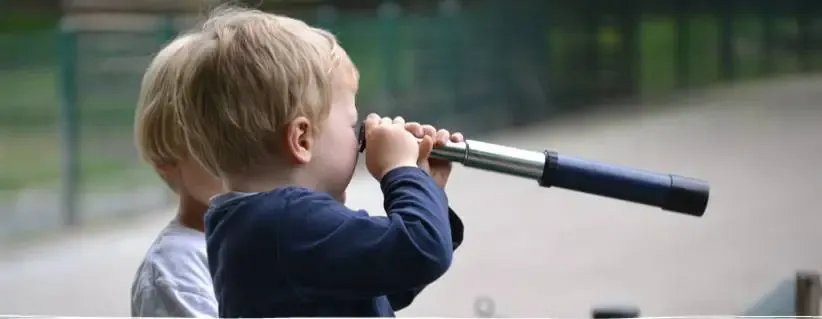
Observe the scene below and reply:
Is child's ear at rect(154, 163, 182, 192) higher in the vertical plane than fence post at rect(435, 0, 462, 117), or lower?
lower

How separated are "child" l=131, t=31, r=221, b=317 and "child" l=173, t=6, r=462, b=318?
0.31ft

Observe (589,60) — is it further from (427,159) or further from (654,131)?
(427,159)

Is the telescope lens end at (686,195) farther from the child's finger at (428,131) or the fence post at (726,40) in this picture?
the fence post at (726,40)

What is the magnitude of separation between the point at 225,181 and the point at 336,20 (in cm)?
60

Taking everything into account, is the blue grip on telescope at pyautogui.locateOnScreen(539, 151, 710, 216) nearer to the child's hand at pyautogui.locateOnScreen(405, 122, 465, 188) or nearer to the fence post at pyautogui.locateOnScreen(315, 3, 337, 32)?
the child's hand at pyautogui.locateOnScreen(405, 122, 465, 188)

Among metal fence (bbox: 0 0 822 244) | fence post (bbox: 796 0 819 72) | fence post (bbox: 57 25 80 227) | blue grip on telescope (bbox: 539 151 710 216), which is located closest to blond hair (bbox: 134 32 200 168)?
blue grip on telescope (bbox: 539 151 710 216)

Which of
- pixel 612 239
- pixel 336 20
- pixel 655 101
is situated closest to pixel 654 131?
pixel 655 101

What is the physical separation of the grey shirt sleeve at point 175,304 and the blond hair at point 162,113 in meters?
0.10

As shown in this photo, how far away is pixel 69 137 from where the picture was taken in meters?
1.43

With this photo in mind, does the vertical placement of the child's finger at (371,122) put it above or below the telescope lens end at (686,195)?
above

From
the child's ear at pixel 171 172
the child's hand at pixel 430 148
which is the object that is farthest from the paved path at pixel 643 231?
the child's hand at pixel 430 148

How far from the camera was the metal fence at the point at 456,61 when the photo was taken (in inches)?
47.1

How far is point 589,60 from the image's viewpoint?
48.9 inches

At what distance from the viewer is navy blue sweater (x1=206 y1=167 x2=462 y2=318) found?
0.59m
